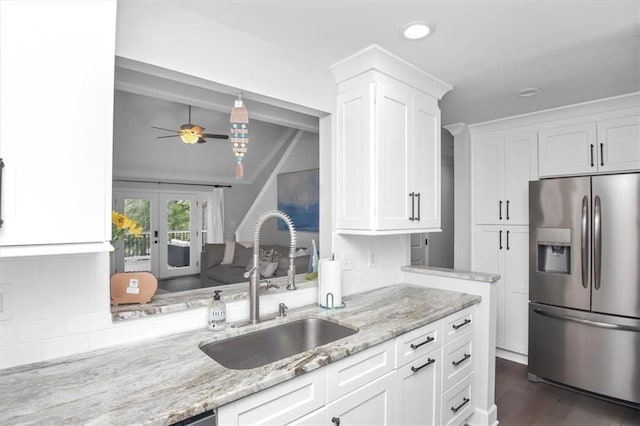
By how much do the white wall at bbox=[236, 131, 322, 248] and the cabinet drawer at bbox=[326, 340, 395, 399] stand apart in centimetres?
327

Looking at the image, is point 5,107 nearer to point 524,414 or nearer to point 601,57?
point 601,57

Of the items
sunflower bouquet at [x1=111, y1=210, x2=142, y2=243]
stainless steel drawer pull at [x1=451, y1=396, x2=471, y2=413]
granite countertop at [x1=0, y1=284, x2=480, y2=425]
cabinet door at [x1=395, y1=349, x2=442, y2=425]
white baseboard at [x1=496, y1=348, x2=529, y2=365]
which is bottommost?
white baseboard at [x1=496, y1=348, x2=529, y2=365]

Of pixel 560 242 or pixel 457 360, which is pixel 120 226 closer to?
pixel 457 360

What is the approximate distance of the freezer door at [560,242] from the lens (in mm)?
2637

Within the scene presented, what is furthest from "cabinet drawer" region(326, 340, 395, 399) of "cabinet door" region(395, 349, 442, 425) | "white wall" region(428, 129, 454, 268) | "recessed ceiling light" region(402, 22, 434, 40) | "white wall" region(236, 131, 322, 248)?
"white wall" region(428, 129, 454, 268)

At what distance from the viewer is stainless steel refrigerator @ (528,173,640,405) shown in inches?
96.6

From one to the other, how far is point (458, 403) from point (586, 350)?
4.12 ft

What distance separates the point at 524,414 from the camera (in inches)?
98.9

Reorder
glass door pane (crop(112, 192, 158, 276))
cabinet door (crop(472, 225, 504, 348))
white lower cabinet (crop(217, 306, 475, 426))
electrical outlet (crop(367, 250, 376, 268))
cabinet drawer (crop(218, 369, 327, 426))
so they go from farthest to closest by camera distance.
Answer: glass door pane (crop(112, 192, 158, 276))
cabinet door (crop(472, 225, 504, 348))
electrical outlet (crop(367, 250, 376, 268))
white lower cabinet (crop(217, 306, 475, 426))
cabinet drawer (crop(218, 369, 327, 426))

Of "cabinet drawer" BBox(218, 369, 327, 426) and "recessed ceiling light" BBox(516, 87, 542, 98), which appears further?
"recessed ceiling light" BBox(516, 87, 542, 98)

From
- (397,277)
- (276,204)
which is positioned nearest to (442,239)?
(276,204)

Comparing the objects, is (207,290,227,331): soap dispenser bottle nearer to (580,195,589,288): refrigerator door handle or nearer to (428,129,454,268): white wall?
(580,195,589,288): refrigerator door handle

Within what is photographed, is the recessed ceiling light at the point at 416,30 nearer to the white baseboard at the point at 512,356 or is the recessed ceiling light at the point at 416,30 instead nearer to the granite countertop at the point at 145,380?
the granite countertop at the point at 145,380

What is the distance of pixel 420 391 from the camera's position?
184 centimetres
